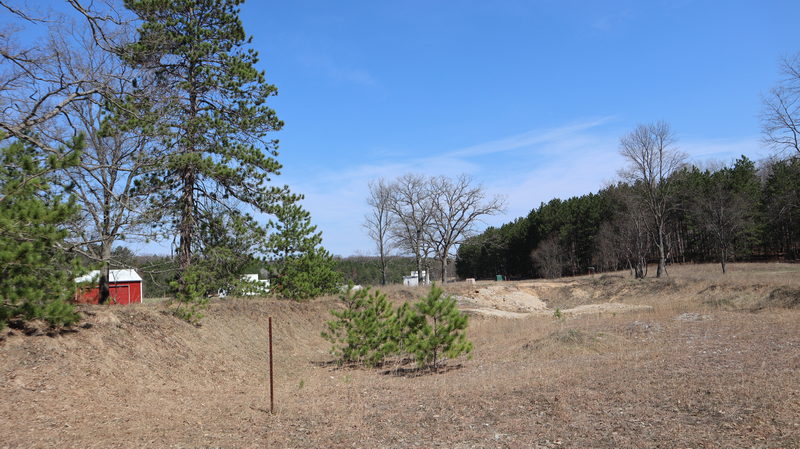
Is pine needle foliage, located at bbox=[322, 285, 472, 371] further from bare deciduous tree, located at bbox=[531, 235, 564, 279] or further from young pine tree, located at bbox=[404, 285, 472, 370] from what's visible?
bare deciduous tree, located at bbox=[531, 235, 564, 279]

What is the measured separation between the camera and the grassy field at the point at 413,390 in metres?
6.28

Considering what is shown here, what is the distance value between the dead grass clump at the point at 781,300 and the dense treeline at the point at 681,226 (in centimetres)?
1379

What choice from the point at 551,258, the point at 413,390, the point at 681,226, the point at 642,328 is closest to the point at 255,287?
the point at 413,390

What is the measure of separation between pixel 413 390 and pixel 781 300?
17065 millimetres

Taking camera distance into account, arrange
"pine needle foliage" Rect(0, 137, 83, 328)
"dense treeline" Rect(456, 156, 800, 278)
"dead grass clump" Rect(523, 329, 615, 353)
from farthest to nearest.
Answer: "dense treeline" Rect(456, 156, 800, 278)
"dead grass clump" Rect(523, 329, 615, 353)
"pine needle foliage" Rect(0, 137, 83, 328)

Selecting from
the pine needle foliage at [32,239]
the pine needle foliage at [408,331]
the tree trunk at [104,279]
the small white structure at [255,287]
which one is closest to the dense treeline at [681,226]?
the pine needle foliage at [408,331]

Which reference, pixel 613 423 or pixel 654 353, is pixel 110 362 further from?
pixel 654 353

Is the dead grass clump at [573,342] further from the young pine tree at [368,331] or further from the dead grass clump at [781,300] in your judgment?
the dead grass clump at [781,300]

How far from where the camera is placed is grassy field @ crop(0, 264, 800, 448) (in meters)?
6.28

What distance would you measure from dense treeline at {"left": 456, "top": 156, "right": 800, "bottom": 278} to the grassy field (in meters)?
26.8

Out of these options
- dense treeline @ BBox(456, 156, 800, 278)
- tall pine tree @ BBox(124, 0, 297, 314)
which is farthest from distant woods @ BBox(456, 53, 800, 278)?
tall pine tree @ BBox(124, 0, 297, 314)

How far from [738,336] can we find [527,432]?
8.65 meters

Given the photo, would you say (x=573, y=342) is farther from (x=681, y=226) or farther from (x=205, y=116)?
(x=681, y=226)

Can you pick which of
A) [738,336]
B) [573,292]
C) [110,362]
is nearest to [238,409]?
[110,362]
